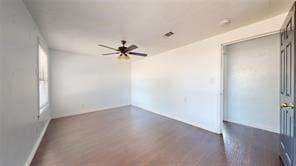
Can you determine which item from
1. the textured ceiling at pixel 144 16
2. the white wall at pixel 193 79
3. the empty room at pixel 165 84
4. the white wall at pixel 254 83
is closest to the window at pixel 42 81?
the empty room at pixel 165 84

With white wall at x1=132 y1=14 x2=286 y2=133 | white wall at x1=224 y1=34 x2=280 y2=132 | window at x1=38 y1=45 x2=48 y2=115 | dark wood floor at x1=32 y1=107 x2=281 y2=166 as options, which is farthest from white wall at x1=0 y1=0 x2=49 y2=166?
white wall at x1=224 y1=34 x2=280 y2=132

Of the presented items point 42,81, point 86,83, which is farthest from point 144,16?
point 86,83

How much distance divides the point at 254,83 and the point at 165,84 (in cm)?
250

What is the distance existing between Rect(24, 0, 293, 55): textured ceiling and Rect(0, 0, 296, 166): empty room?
2 centimetres

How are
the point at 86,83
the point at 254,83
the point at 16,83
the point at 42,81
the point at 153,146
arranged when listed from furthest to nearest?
the point at 86,83, the point at 254,83, the point at 42,81, the point at 153,146, the point at 16,83

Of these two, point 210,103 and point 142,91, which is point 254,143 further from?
point 142,91

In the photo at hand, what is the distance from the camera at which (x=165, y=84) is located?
477 centimetres

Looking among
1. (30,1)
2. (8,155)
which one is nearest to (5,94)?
(8,155)

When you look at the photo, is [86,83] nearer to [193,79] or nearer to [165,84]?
[165,84]

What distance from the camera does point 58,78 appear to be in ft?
15.2

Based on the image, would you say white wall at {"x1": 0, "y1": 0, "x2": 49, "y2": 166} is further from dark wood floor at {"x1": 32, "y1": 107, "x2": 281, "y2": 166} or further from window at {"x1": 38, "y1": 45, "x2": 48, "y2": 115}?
window at {"x1": 38, "y1": 45, "x2": 48, "y2": 115}

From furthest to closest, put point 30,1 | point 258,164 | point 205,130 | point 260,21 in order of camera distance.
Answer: point 205,130 → point 260,21 → point 258,164 → point 30,1

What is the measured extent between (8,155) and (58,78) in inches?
145

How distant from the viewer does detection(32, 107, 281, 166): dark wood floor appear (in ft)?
6.98
